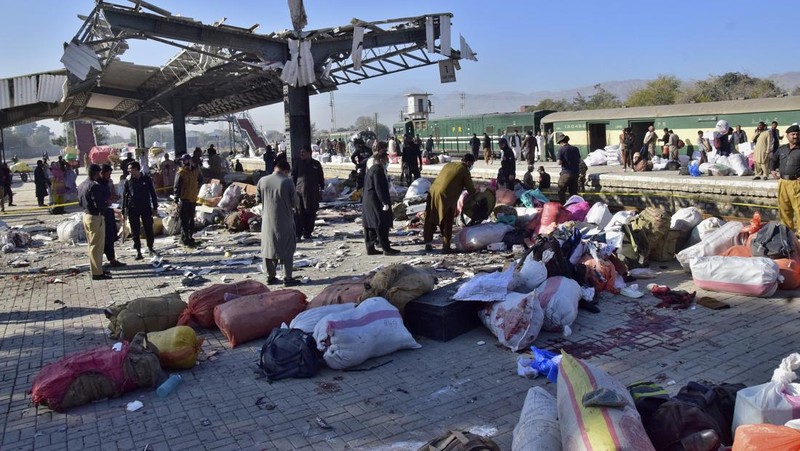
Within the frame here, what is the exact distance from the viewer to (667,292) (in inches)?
249

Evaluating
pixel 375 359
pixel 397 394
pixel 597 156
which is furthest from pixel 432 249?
pixel 597 156

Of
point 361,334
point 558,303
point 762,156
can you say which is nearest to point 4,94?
point 361,334

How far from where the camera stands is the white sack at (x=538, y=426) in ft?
9.75

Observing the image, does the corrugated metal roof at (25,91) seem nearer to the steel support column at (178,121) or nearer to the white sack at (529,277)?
the white sack at (529,277)

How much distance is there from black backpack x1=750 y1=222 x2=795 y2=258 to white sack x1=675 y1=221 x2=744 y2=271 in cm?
40

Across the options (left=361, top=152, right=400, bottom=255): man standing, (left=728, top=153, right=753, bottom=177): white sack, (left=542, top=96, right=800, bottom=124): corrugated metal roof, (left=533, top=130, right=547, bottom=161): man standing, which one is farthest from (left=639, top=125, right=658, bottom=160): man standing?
(left=361, top=152, right=400, bottom=255): man standing

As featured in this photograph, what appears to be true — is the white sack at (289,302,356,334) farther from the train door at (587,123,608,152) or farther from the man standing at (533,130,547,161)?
the man standing at (533,130,547,161)

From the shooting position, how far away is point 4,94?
10891 millimetres

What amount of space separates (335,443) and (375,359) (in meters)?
1.36

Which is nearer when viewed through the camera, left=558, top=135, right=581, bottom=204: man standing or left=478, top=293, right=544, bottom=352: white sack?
left=478, top=293, right=544, bottom=352: white sack

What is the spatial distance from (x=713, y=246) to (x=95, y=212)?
7.86 metres

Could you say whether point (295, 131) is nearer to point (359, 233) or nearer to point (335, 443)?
point (359, 233)

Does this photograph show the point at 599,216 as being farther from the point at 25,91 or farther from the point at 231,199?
the point at 25,91

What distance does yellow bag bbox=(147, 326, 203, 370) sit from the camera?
4.77 metres
